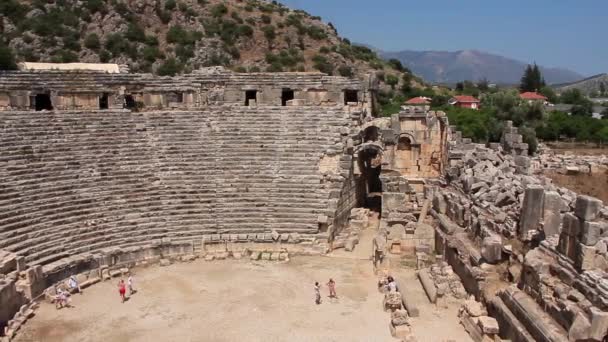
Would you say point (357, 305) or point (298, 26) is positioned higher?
point (298, 26)

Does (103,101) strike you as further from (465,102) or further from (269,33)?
(465,102)

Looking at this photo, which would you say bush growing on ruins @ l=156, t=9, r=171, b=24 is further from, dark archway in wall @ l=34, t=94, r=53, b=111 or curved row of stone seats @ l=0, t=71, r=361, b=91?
dark archway in wall @ l=34, t=94, r=53, b=111

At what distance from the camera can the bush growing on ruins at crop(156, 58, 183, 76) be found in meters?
43.3

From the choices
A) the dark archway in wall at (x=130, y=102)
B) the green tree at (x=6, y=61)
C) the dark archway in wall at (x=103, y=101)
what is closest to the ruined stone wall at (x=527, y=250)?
the dark archway in wall at (x=130, y=102)

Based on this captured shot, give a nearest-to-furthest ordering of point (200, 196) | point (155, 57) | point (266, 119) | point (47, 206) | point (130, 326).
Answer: point (130, 326) → point (47, 206) → point (200, 196) → point (266, 119) → point (155, 57)

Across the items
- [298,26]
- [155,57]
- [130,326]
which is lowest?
[130,326]

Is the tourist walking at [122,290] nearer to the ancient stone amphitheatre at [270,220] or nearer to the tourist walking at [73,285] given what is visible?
the ancient stone amphitheatre at [270,220]

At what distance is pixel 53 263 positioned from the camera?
14227mm

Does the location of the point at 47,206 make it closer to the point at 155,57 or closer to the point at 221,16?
the point at 155,57

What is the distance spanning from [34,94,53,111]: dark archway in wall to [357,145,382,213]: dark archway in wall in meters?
11.6

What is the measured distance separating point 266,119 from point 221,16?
3370 cm

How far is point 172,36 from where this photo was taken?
48.2 metres

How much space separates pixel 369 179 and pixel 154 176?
9577mm

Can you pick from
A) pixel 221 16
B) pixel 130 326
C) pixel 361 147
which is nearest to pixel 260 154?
pixel 361 147
